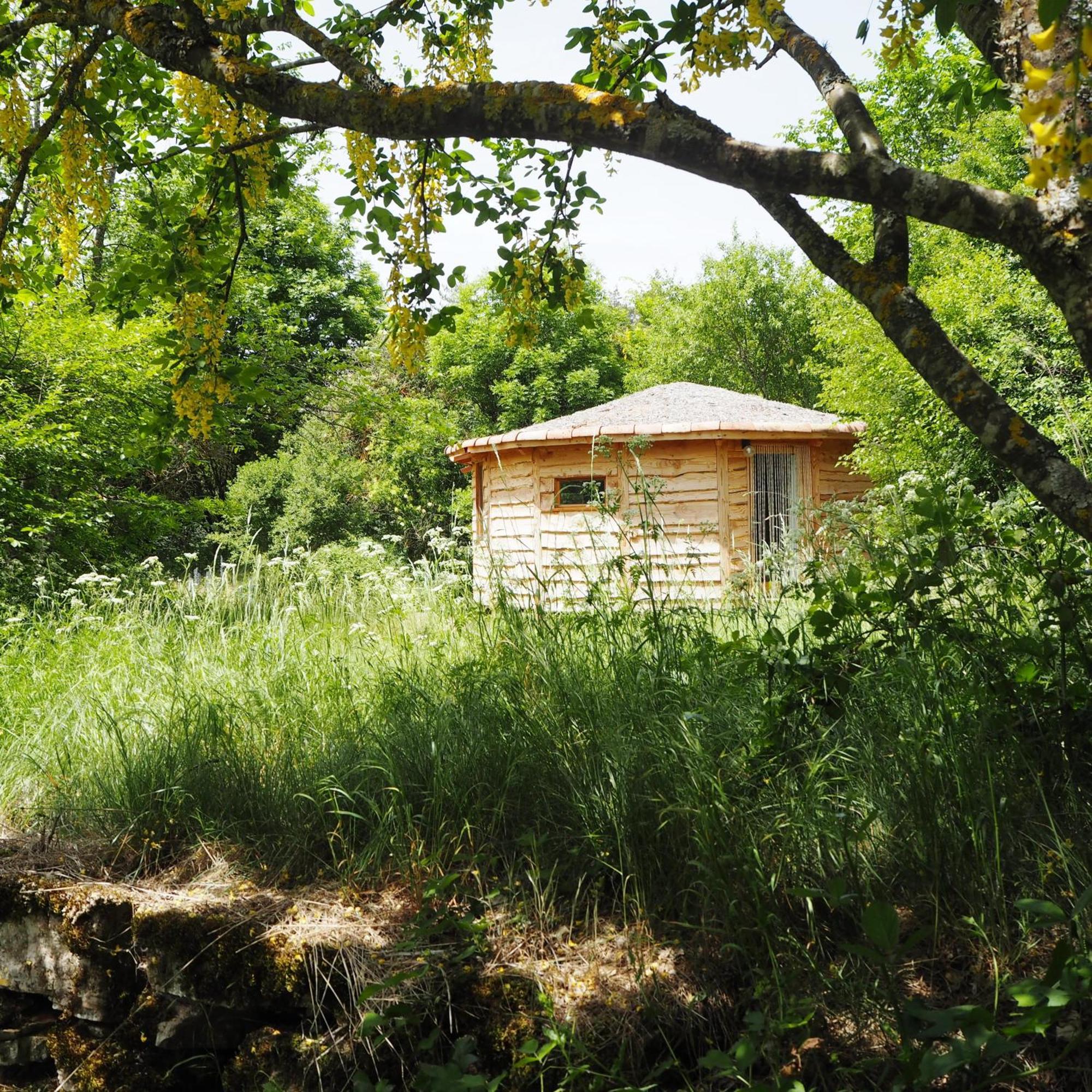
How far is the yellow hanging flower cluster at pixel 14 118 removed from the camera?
3639mm

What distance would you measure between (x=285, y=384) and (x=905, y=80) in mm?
12229

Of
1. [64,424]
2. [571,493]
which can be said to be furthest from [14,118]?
[571,493]

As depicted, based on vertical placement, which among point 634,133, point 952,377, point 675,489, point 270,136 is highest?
point 270,136

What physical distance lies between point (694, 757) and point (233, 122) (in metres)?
2.64

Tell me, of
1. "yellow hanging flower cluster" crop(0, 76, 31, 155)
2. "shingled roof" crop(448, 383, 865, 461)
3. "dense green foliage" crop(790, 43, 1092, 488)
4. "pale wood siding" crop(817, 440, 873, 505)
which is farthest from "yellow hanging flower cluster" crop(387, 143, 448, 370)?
"pale wood siding" crop(817, 440, 873, 505)

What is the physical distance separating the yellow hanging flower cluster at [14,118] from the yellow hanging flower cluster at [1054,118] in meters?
3.74

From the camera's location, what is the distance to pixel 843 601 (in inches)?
110

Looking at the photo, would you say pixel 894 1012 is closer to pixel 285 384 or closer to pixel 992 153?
pixel 285 384

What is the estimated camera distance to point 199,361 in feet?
11.3

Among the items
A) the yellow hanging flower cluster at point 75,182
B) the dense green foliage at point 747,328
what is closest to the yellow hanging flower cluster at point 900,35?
the yellow hanging flower cluster at point 75,182

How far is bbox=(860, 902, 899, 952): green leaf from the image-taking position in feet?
5.51

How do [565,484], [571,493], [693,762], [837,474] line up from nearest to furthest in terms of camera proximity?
[693,762], [565,484], [571,493], [837,474]

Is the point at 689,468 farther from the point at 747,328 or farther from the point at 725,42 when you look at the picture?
the point at 747,328

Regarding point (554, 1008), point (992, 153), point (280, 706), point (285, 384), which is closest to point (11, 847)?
point (280, 706)
